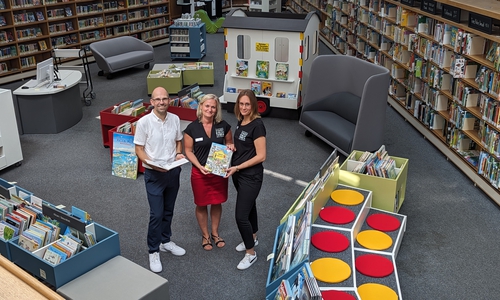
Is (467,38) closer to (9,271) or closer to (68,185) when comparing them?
(68,185)

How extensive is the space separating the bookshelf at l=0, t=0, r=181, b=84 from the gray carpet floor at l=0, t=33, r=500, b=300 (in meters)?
3.61

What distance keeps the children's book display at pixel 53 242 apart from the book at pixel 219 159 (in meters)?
1.03

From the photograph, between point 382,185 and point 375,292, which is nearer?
point 375,292

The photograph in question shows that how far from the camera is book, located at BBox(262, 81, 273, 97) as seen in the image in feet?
28.6

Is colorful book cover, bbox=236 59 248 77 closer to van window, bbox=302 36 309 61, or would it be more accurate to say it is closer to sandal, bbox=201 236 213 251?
van window, bbox=302 36 309 61

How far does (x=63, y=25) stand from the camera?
1230 cm

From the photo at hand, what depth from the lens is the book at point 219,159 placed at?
452cm

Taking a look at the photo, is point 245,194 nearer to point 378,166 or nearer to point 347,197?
point 347,197

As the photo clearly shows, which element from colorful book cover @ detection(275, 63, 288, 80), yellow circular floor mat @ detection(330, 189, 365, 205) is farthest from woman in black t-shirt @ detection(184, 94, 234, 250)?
colorful book cover @ detection(275, 63, 288, 80)

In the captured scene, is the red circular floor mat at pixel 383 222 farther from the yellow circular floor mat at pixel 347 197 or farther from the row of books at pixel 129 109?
the row of books at pixel 129 109

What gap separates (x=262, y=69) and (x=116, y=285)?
5539mm

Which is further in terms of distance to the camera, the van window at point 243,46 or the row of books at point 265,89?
the row of books at point 265,89

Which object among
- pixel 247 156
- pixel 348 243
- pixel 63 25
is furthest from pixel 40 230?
pixel 63 25

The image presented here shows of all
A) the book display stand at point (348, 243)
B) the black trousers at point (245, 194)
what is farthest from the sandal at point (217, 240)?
the book display stand at point (348, 243)
